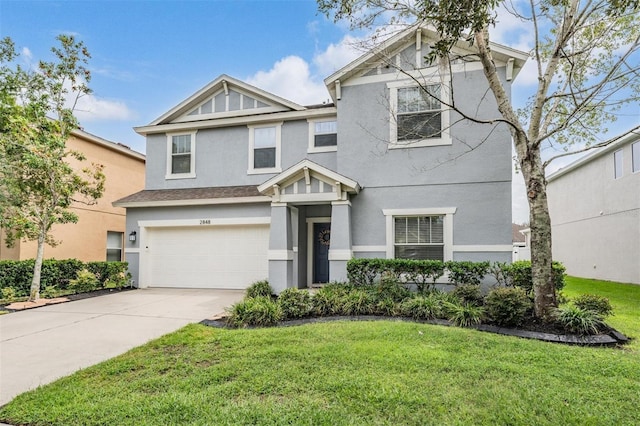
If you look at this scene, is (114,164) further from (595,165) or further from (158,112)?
(595,165)

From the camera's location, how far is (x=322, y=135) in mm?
11680

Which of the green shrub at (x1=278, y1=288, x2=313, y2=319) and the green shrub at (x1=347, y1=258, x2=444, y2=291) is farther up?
the green shrub at (x1=347, y1=258, x2=444, y2=291)

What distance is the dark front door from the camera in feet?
39.1

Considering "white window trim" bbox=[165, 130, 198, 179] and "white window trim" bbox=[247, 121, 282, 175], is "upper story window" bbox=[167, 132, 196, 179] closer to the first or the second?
"white window trim" bbox=[165, 130, 198, 179]

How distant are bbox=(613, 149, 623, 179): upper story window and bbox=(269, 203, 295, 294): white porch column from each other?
15.4m

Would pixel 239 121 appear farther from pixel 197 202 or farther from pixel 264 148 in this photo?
pixel 197 202

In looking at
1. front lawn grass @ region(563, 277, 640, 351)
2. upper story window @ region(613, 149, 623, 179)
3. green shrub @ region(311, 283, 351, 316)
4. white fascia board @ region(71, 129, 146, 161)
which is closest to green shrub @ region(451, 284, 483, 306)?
front lawn grass @ region(563, 277, 640, 351)

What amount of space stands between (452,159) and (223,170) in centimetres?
788

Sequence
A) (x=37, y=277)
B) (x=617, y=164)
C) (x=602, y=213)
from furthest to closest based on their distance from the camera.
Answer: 1. (x=602, y=213)
2. (x=617, y=164)
3. (x=37, y=277)

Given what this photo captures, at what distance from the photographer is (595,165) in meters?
17.4

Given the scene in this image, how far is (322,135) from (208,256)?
586cm

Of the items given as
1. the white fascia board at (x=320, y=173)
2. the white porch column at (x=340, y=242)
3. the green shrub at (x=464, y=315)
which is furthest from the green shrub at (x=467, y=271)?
the white fascia board at (x=320, y=173)

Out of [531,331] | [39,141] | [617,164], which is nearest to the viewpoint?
[531,331]

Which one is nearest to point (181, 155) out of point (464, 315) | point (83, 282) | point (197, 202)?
point (197, 202)
